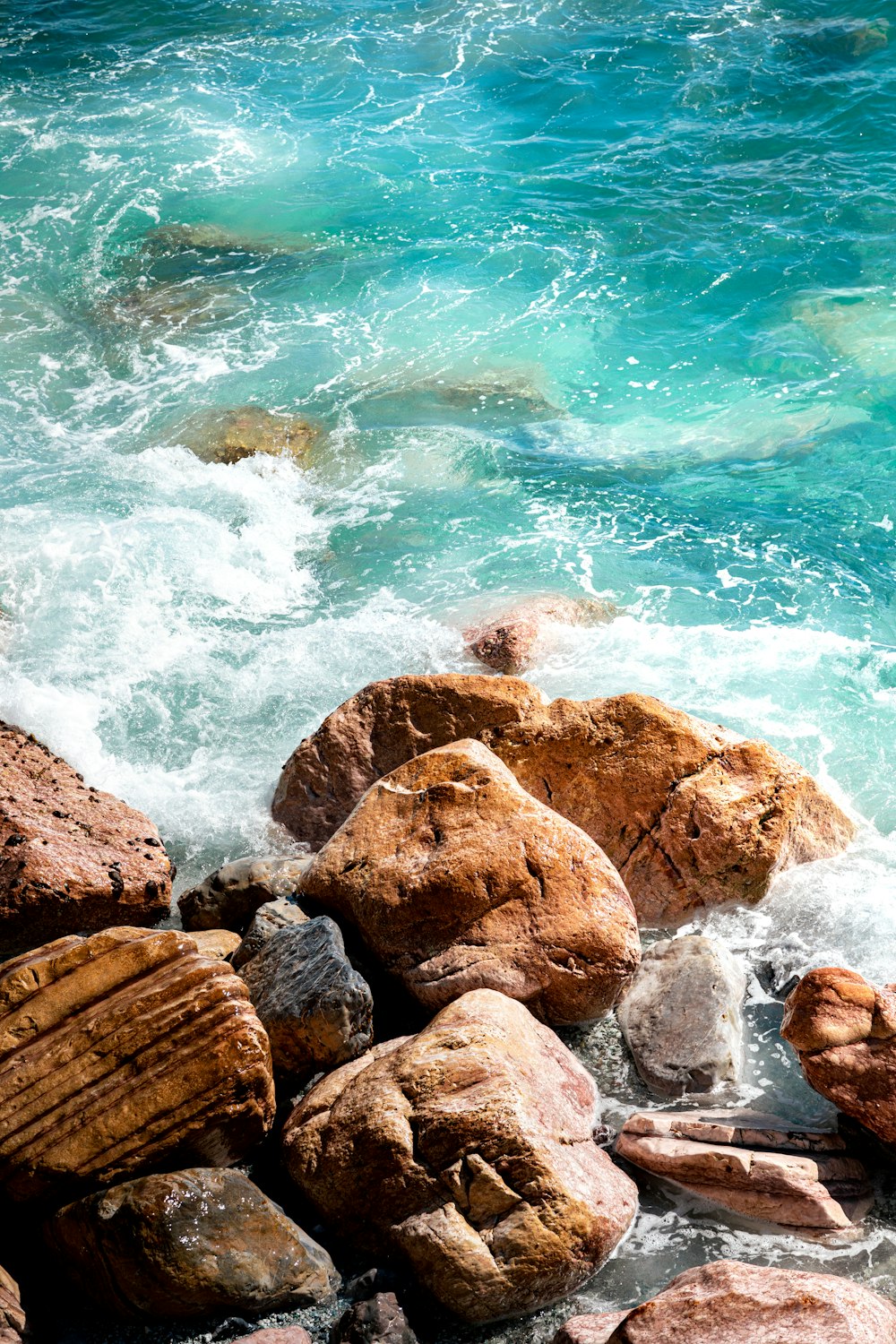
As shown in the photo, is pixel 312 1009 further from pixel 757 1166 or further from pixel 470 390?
pixel 470 390

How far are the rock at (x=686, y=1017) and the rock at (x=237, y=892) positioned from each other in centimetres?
213

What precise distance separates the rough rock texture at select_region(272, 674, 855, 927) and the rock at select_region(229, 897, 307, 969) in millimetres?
1256

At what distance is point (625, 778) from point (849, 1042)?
7.12ft

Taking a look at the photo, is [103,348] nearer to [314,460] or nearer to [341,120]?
[314,460]

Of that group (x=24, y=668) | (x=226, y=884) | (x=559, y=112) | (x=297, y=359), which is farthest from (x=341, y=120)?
(x=226, y=884)

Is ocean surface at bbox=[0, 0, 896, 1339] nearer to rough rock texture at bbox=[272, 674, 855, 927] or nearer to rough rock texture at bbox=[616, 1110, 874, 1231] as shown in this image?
rough rock texture at bbox=[616, 1110, 874, 1231]

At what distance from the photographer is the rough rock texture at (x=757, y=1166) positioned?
500 centimetres

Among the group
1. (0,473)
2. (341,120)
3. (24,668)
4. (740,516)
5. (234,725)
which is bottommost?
(740,516)

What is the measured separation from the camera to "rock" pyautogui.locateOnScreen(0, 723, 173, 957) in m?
6.56

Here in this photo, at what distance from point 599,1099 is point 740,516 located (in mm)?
7196

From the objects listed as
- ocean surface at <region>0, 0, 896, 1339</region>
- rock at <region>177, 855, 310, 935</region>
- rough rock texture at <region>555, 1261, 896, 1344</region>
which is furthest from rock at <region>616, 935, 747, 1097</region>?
rock at <region>177, 855, 310, 935</region>

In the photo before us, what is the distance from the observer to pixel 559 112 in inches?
750

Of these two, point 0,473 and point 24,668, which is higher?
point 0,473

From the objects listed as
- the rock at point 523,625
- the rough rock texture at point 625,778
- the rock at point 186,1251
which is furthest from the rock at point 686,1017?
the rock at point 523,625
